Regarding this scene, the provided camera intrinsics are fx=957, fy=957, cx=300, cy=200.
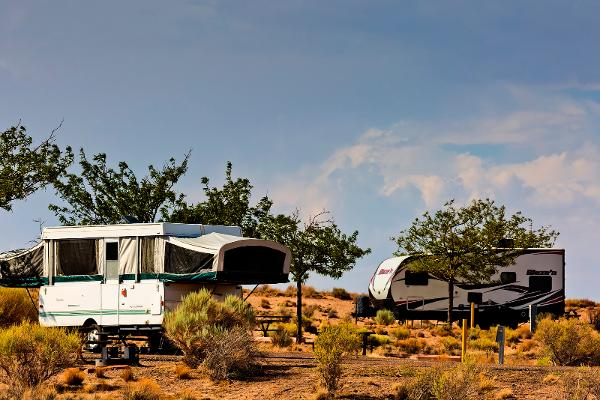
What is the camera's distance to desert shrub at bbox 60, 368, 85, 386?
1777 cm

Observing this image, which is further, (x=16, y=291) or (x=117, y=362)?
(x=16, y=291)

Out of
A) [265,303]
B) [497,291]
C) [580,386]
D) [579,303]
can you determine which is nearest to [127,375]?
[580,386]

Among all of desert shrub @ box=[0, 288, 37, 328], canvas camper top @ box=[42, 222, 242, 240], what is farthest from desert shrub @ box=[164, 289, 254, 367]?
desert shrub @ box=[0, 288, 37, 328]

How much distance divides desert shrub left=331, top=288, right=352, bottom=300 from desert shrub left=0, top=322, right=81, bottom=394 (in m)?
43.0

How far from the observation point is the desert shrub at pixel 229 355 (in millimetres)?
18625

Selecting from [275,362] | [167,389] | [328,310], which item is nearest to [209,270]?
[275,362]

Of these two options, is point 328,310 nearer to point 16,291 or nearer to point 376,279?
point 376,279

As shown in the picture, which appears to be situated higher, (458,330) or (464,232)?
(464,232)

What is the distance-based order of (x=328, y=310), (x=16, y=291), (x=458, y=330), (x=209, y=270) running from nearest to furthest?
(x=209, y=270), (x=16, y=291), (x=458, y=330), (x=328, y=310)

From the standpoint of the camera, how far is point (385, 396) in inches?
669

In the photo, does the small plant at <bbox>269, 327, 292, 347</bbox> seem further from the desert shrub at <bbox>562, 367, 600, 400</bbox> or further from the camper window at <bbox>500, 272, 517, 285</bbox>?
the camper window at <bbox>500, 272, 517, 285</bbox>

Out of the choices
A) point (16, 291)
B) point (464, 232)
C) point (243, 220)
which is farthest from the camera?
point (464, 232)

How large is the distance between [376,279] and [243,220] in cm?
956

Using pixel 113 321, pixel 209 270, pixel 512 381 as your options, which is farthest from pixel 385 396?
pixel 113 321
